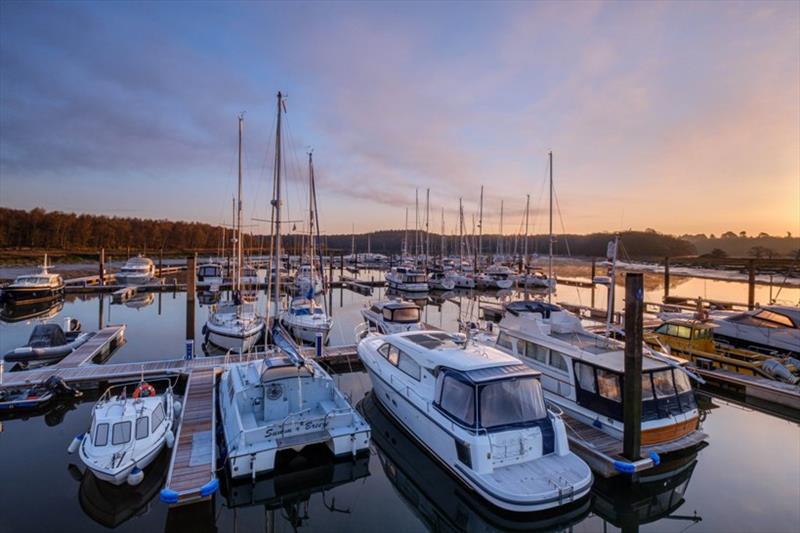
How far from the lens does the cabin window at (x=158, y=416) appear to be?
9177 millimetres

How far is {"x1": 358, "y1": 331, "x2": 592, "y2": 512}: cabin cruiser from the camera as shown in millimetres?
7250

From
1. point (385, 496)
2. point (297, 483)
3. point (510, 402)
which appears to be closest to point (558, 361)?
point (510, 402)

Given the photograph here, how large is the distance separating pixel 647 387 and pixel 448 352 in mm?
4635

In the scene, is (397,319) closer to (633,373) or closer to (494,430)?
(494,430)

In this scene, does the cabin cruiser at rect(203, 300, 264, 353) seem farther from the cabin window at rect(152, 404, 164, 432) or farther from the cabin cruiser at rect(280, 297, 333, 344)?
the cabin window at rect(152, 404, 164, 432)

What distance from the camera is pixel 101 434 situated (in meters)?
8.45

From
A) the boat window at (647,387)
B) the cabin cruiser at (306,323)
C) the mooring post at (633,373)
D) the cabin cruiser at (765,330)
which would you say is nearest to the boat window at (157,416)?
the cabin cruiser at (306,323)

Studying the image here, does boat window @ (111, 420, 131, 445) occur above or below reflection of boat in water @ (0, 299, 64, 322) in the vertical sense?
above

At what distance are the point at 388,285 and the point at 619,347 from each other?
3738cm

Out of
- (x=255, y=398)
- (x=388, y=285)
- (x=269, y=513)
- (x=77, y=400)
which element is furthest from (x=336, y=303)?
(x=269, y=513)

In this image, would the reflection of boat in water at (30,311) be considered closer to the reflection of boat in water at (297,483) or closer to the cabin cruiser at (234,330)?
the cabin cruiser at (234,330)

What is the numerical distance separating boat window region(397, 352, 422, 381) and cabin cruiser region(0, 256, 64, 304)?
35774 mm

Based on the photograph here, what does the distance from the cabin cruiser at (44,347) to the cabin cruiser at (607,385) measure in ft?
60.8

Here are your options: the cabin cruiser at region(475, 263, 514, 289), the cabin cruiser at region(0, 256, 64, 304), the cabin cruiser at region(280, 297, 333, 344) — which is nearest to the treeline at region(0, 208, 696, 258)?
the cabin cruiser at region(475, 263, 514, 289)
